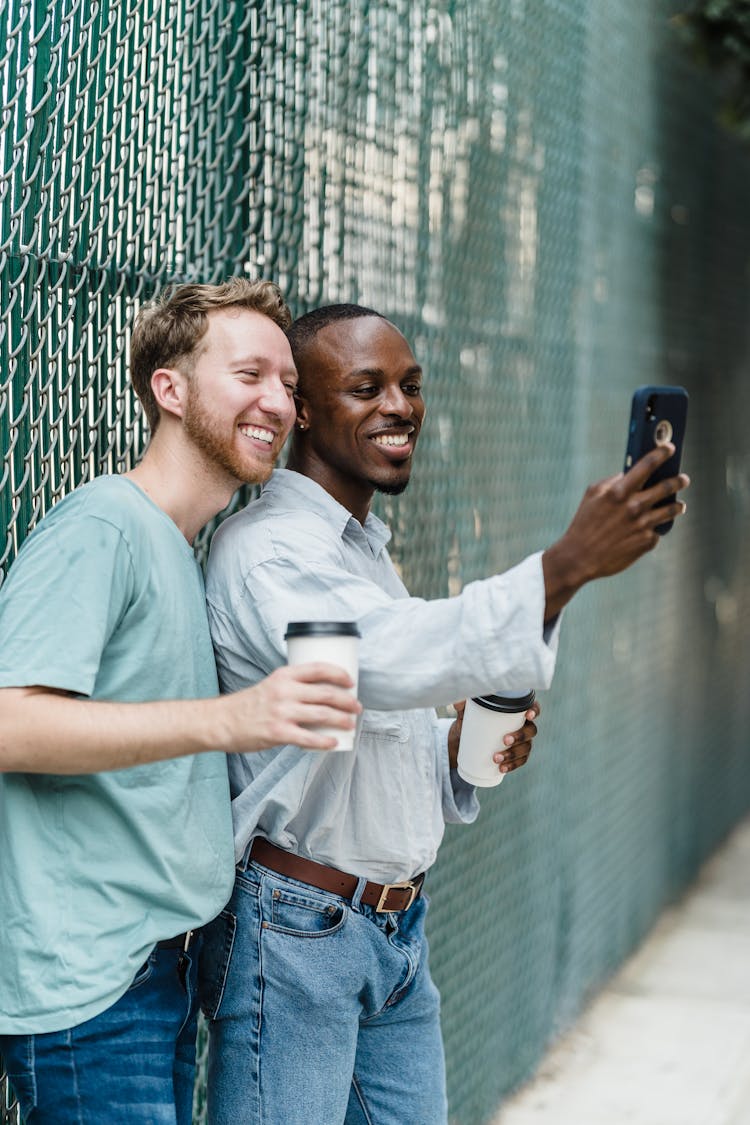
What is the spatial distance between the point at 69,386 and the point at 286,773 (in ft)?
2.54

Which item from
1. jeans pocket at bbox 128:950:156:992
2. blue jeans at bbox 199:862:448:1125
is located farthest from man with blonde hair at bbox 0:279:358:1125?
blue jeans at bbox 199:862:448:1125

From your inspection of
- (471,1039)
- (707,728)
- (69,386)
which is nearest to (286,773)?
(69,386)

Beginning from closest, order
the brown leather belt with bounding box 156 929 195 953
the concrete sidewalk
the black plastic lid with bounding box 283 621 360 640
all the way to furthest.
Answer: the black plastic lid with bounding box 283 621 360 640 → the brown leather belt with bounding box 156 929 195 953 → the concrete sidewalk

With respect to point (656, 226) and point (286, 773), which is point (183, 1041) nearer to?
point (286, 773)

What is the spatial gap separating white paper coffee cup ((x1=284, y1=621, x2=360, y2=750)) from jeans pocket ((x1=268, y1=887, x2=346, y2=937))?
61cm

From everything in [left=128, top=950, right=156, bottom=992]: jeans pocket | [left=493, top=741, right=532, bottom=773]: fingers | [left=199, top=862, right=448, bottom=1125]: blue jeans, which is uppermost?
[left=493, top=741, right=532, bottom=773]: fingers

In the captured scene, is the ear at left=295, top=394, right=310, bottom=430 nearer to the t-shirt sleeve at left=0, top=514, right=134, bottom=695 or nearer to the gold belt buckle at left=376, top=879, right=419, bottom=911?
the t-shirt sleeve at left=0, top=514, right=134, bottom=695

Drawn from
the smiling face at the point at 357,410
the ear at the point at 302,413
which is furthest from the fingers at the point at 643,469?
the ear at the point at 302,413

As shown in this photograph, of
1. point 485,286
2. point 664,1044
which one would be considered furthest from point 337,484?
point 664,1044

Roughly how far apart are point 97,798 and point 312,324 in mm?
981

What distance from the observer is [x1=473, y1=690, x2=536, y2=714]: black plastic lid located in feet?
7.98

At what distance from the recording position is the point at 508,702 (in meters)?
2.44

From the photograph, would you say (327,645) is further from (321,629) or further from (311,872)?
(311,872)

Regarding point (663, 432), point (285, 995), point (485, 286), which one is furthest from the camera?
point (485, 286)
